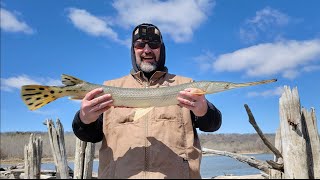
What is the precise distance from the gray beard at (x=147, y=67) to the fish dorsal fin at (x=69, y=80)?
1226 mm

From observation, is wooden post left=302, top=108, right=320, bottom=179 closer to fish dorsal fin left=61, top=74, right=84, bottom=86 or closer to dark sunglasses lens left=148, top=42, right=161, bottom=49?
dark sunglasses lens left=148, top=42, right=161, bottom=49

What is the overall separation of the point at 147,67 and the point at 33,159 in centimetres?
918

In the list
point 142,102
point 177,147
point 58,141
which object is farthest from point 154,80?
point 58,141

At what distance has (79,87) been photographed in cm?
519

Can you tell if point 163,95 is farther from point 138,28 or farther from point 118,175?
point 138,28

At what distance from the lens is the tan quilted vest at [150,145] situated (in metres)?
5.12

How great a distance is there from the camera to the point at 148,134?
17.4 feet

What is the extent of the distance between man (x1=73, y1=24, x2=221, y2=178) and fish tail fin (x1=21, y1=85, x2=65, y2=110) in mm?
460

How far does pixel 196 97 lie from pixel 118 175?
4.83ft

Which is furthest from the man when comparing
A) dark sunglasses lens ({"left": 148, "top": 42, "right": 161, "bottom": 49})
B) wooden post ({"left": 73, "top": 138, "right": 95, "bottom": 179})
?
wooden post ({"left": 73, "top": 138, "right": 95, "bottom": 179})

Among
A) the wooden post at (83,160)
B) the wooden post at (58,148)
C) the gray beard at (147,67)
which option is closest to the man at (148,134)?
the gray beard at (147,67)

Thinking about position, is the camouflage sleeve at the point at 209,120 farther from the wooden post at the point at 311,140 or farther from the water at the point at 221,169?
the water at the point at 221,169

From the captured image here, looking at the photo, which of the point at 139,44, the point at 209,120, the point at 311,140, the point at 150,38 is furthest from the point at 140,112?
the point at 311,140

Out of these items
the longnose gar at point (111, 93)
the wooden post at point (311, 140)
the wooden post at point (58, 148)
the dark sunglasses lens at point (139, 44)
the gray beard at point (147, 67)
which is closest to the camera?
the longnose gar at point (111, 93)
